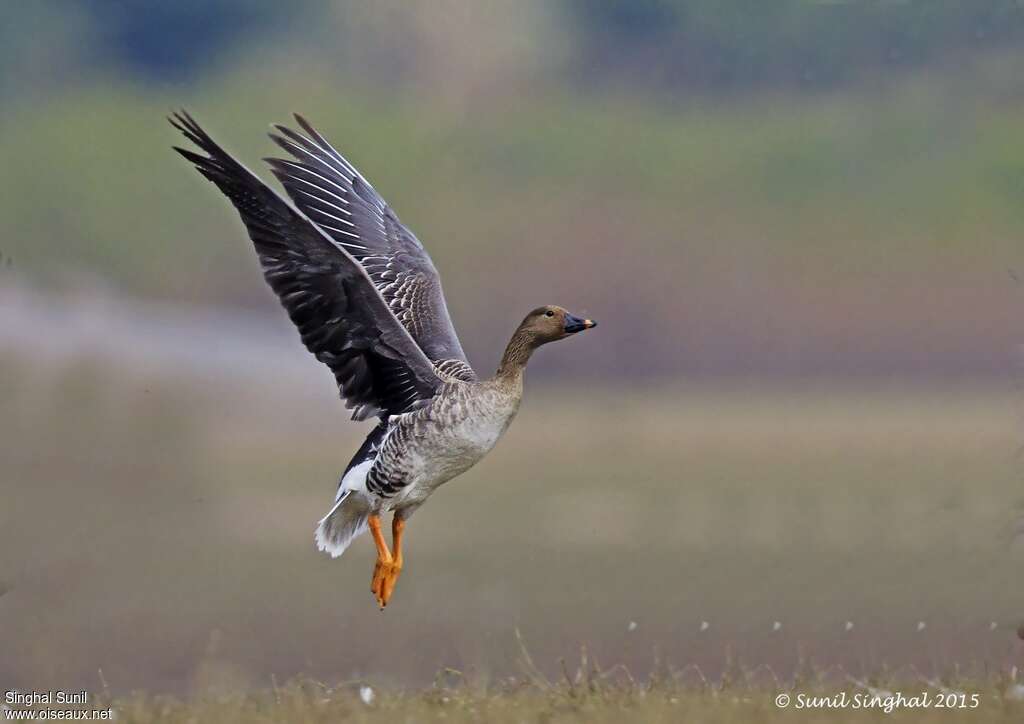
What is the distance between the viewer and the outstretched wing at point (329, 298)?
9.36 meters

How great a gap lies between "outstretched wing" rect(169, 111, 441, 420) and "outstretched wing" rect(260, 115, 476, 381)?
678 mm

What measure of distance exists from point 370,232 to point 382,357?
1702 mm

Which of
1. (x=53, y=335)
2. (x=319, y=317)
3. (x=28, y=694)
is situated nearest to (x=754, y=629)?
(x=319, y=317)

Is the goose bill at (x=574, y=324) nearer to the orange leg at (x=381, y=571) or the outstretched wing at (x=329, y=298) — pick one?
the outstretched wing at (x=329, y=298)

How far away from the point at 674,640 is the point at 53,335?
25.1 ft

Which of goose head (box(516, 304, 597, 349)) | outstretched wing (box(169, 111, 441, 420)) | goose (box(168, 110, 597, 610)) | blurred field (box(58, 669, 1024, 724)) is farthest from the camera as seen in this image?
goose head (box(516, 304, 597, 349))

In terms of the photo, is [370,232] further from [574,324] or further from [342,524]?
[342,524]

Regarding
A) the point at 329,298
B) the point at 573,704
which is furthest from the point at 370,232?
the point at 573,704

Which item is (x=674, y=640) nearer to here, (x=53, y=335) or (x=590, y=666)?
(x=590, y=666)

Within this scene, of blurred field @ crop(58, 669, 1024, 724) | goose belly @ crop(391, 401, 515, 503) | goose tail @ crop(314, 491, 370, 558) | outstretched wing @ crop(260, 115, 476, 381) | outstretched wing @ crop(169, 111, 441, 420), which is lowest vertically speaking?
blurred field @ crop(58, 669, 1024, 724)

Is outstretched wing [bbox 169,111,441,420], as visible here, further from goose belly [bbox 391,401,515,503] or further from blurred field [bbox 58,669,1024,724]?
blurred field [bbox 58,669,1024,724]

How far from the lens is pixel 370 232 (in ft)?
38.5

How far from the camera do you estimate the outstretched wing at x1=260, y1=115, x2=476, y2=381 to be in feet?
36.7

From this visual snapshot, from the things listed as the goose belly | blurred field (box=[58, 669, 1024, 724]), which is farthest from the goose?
blurred field (box=[58, 669, 1024, 724])
